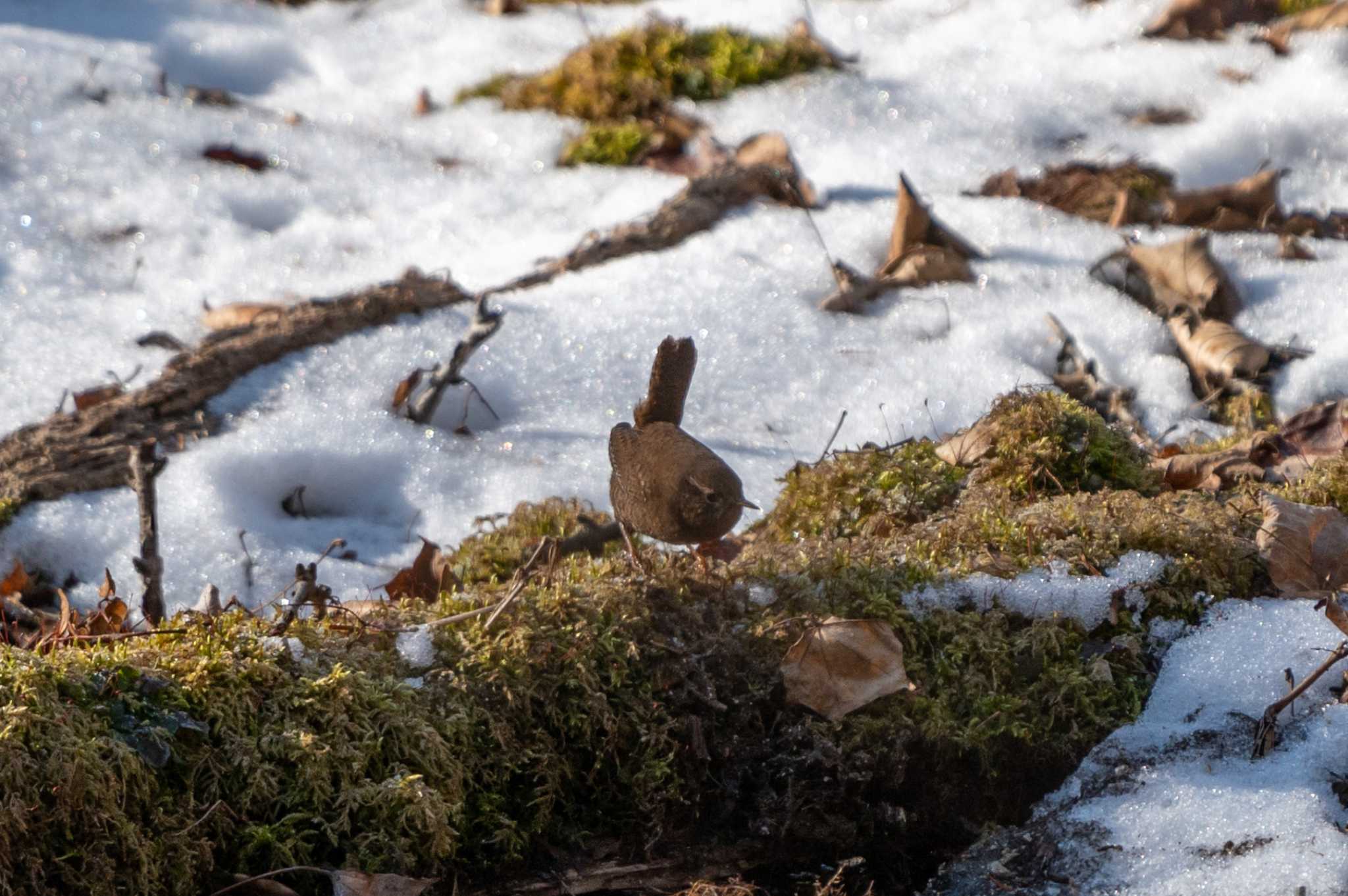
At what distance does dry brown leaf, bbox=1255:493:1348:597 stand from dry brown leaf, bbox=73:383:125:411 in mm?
3720

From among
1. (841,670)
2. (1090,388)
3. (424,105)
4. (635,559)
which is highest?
(424,105)

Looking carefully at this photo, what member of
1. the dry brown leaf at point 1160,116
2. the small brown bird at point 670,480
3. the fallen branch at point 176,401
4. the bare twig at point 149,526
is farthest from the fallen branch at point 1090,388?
the bare twig at point 149,526

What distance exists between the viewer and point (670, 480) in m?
2.68

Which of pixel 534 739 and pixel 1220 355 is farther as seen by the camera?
pixel 1220 355

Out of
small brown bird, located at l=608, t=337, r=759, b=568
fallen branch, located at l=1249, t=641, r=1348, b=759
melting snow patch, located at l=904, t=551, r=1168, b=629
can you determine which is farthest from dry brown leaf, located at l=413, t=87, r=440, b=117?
fallen branch, located at l=1249, t=641, r=1348, b=759

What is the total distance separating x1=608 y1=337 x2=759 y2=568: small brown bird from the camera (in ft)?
8.73

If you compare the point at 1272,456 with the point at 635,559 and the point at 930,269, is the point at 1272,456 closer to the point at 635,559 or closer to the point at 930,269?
the point at 930,269

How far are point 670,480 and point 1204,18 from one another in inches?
205

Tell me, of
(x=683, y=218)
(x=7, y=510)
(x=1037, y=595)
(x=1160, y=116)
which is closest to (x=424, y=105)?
(x=683, y=218)

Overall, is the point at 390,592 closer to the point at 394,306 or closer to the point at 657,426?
the point at 657,426

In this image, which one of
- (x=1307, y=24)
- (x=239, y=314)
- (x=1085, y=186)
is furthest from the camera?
(x=1307, y=24)

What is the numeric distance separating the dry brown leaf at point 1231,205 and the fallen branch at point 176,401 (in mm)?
3086

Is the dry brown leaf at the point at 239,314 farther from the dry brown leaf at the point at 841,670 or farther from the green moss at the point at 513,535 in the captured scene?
the dry brown leaf at the point at 841,670

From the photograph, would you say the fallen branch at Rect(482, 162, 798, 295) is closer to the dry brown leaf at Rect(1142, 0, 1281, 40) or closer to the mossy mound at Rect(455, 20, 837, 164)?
the mossy mound at Rect(455, 20, 837, 164)
